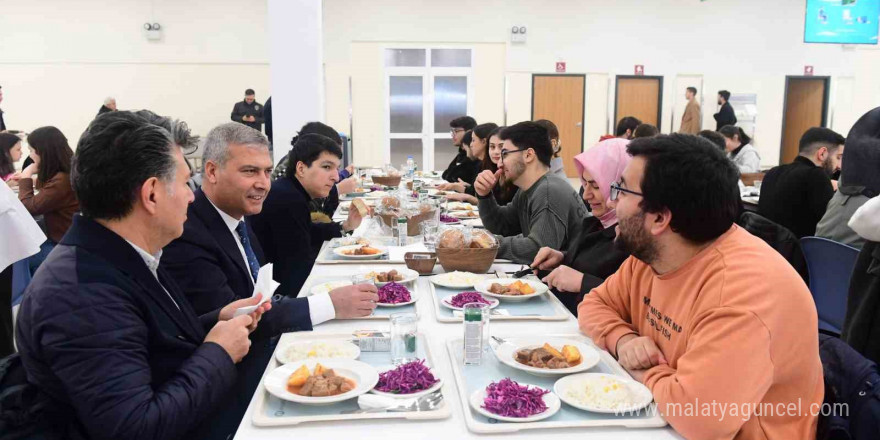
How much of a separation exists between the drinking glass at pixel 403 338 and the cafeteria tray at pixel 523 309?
0.32 meters

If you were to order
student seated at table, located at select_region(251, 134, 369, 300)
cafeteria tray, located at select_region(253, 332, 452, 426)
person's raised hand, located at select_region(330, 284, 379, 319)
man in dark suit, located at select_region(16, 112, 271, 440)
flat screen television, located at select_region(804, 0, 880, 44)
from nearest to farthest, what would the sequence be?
man in dark suit, located at select_region(16, 112, 271, 440) → cafeteria tray, located at select_region(253, 332, 452, 426) → person's raised hand, located at select_region(330, 284, 379, 319) → student seated at table, located at select_region(251, 134, 369, 300) → flat screen television, located at select_region(804, 0, 880, 44)

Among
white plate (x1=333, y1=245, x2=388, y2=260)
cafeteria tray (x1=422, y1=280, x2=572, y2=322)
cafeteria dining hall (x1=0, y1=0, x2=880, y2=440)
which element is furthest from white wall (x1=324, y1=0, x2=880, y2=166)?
cafeteria tray (x1=422, y1=280, x2=572, y2=322)

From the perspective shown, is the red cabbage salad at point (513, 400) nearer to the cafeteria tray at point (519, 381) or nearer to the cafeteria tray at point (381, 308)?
the cafeteria tray at point (519, 381)

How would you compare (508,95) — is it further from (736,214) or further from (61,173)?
(736,214)

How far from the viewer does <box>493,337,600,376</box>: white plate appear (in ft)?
5.32

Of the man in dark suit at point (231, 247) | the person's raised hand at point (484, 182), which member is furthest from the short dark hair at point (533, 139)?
the man in dark suit at point (231, 247)

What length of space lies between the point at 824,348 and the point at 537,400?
677 millimetres

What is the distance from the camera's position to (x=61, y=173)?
14.2ft

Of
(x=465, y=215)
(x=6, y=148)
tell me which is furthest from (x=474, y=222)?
(x=6, y=148)

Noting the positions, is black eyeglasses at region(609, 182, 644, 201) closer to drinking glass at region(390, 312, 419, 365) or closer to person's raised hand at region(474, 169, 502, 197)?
drinking glass at region(390, 312, 419, 365)

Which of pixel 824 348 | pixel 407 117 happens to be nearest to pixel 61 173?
pixel 824 348

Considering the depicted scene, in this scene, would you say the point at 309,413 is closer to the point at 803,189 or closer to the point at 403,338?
the point at 403,338

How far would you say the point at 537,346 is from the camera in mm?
1812

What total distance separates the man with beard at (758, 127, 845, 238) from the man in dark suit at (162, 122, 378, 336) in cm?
325
